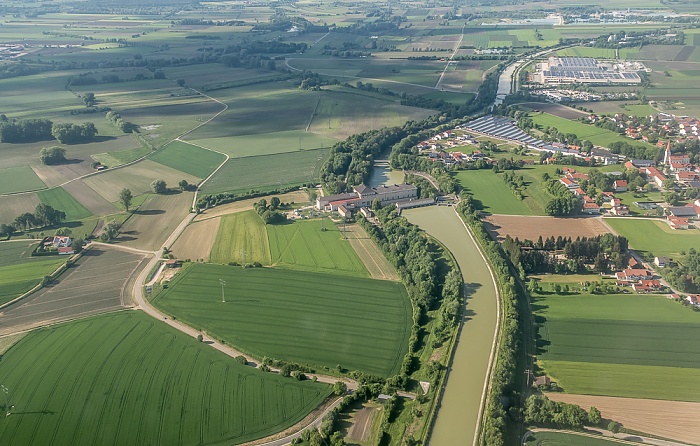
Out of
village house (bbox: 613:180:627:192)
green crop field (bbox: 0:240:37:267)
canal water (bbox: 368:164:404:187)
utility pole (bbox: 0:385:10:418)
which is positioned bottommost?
utility pole (bbox: 0:385:10:418)

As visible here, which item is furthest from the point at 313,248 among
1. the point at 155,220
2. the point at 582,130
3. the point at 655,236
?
the point at 582,130

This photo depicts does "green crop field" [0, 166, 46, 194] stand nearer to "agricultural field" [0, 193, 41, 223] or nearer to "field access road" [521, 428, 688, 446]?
"agricultural field" [0, 193, 41, 223]

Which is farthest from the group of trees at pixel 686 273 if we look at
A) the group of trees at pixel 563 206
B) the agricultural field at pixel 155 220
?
the agricultural field at pixel 155 220

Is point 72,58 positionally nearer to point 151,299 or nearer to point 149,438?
point 151,299

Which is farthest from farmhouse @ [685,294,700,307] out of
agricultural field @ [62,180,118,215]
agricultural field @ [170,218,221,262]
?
agricultural field @ [62,180,118,215]

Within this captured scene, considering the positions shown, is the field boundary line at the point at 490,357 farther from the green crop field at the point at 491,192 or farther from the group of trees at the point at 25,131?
the group of trees at the point at 25,131

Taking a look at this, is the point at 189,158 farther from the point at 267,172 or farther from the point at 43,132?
the point at 43,132
